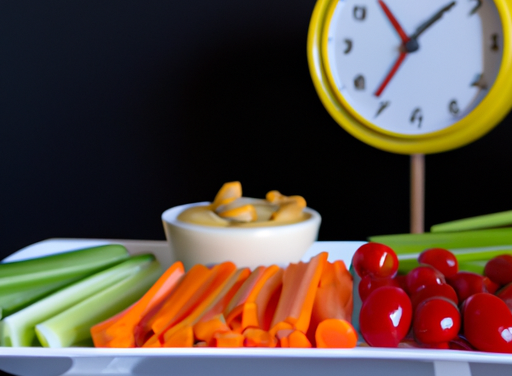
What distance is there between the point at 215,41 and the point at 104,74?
1.28ft

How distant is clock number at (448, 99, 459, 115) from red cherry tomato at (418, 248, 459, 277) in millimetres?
413

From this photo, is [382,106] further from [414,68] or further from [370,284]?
[370,284]

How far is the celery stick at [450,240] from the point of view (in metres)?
0.92

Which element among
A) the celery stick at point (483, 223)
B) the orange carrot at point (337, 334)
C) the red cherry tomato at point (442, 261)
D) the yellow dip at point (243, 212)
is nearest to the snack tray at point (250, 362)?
the orange carrot at point (337, 334)

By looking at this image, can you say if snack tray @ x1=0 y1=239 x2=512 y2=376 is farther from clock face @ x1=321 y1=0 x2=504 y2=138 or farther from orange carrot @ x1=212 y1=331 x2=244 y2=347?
clock face @ x1=321 y1=0 x2=504 y2=138

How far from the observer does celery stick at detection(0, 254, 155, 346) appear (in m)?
0.64

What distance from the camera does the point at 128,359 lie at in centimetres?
56

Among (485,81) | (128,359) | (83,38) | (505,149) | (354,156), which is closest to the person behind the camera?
(128,359)

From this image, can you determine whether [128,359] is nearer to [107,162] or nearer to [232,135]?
[232,135]

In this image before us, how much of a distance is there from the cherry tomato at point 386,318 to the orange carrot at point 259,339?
0.36 ft

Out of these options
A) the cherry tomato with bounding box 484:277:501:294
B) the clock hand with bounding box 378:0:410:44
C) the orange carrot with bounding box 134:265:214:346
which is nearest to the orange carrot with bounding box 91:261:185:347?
the orange carrot with bounding box 134:265:214:346

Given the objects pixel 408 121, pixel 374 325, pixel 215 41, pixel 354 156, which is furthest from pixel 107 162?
pixel 374 325

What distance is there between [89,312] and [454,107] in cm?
81

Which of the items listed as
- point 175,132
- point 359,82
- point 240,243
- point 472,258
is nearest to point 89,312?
point 240,243
